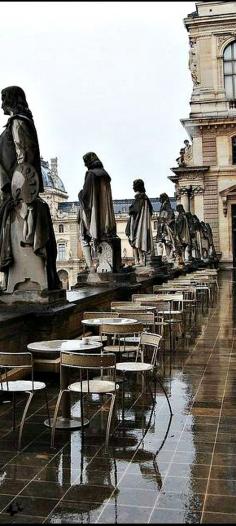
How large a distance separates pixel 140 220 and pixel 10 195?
7597mm

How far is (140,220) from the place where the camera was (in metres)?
15.0

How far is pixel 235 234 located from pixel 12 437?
35577 mm

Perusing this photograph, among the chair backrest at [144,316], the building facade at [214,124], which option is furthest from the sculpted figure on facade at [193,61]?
the chair backrest at [144,316]

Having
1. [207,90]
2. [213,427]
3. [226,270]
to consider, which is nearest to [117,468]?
[213,427]

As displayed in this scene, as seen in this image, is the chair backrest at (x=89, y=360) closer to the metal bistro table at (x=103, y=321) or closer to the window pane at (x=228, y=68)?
the metal bistro table at (x=103, y=321)

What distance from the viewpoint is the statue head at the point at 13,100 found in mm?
7320

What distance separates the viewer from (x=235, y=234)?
39.6m

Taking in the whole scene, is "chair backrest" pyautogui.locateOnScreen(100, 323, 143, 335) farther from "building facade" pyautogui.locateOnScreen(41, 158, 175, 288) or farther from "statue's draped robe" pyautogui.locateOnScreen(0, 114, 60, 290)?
"building facade" pyautogui.locateOnScreen(41, 158, 175, 288)

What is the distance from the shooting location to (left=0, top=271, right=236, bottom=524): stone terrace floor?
3756 mm

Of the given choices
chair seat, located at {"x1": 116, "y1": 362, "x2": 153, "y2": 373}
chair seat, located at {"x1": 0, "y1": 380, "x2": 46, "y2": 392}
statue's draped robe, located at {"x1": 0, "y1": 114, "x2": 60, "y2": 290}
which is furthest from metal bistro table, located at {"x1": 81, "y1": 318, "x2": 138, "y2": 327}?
chair seat, located at {"x1": 0, "y1": 380, "x2": 46, "y2": 392}

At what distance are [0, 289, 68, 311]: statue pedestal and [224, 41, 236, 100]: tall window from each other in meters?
34.8

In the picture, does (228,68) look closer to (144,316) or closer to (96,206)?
(96,206)

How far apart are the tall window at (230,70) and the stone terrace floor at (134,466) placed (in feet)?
118

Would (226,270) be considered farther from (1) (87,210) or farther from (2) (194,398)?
(2) (194,398)
